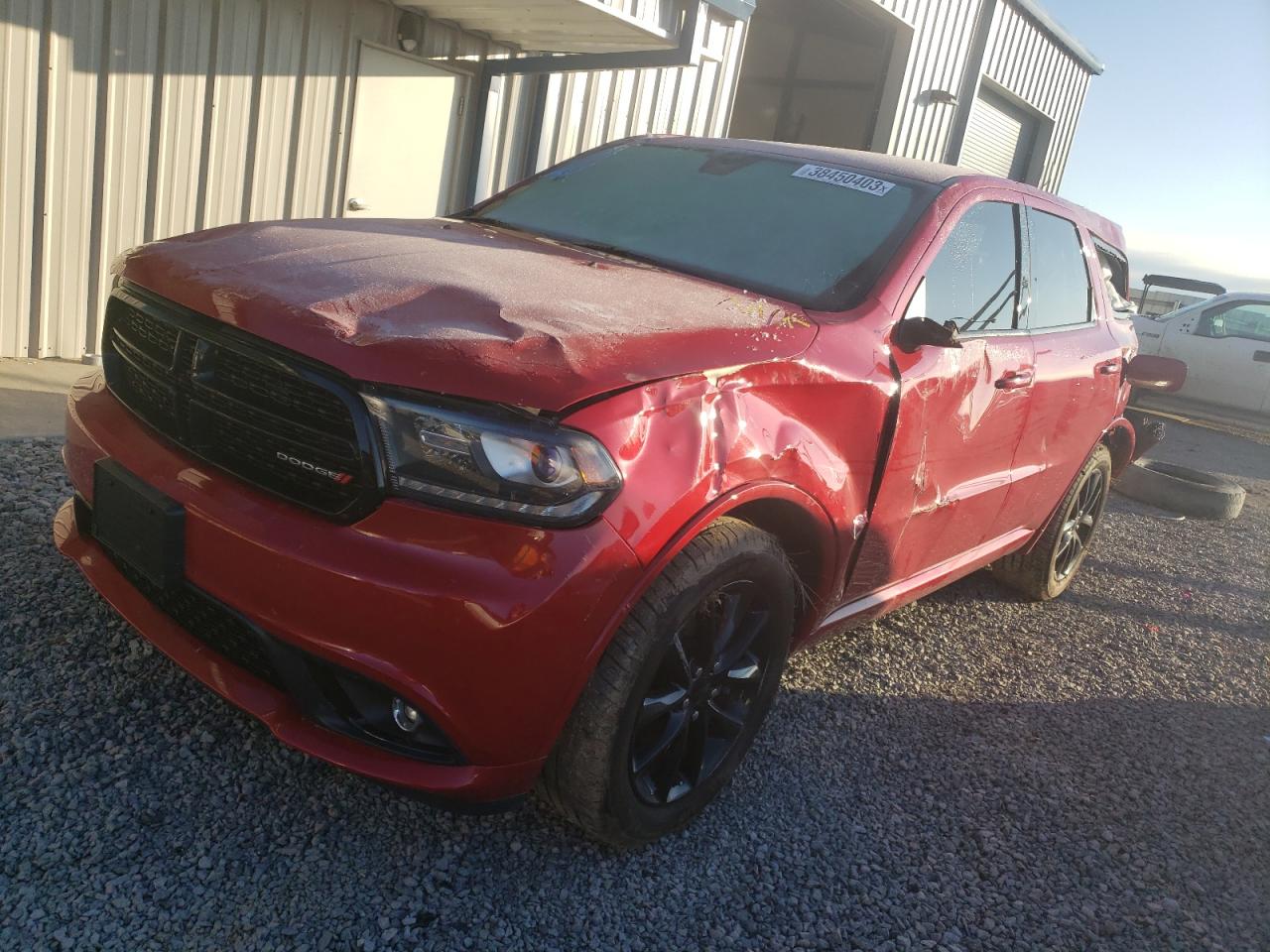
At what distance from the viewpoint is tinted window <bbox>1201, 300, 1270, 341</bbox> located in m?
12.7

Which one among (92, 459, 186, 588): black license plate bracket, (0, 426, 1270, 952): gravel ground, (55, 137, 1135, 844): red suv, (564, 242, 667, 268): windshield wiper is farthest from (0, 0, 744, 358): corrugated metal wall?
(92, 459, 186, 588): black license plate bracket

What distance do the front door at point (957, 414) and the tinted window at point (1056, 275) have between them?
0.62 ft

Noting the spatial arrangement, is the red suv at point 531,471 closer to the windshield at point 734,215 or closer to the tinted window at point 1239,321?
the windshield at point 734,215

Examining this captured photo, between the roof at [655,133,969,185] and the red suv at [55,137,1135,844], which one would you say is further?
the roof at [655,133,969,185]

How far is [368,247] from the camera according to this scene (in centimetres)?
251

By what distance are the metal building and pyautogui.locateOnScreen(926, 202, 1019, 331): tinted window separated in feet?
11.8

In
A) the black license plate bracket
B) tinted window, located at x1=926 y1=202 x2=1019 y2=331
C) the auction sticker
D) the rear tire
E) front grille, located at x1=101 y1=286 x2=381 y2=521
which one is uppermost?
the auction sticker

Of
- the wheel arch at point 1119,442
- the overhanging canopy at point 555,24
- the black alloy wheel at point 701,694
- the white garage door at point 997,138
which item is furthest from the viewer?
the white garage door at point 997,138

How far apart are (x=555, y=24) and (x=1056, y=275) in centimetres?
420

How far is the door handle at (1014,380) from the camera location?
3.24m

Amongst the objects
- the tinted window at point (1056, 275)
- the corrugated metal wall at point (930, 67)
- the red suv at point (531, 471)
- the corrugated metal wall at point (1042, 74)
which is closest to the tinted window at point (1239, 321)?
the corrugated metal wall at point (930, 67)

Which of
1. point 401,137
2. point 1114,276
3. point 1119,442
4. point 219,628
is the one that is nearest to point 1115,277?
point 1114,276

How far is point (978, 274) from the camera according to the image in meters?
3.26

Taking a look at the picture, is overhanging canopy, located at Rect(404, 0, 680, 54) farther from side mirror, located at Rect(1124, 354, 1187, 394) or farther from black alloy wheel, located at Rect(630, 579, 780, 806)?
black alloy wheel, located at Rect(630, 579, 780, 806)
